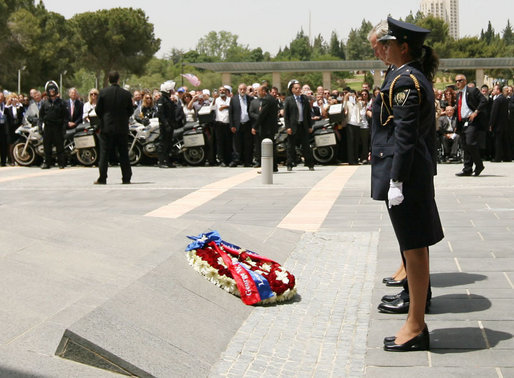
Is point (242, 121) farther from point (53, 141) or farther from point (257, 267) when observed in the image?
point (257, 267)

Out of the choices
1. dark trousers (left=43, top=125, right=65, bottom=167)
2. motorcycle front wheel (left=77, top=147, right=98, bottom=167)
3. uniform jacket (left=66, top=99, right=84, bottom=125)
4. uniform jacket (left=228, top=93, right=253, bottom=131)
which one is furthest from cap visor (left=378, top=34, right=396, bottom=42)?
uniform jacket (left=66, top=99, right=84, bottom=125)

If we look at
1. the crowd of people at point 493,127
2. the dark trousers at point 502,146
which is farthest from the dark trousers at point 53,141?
Answer: the dark trousers at point 502,146

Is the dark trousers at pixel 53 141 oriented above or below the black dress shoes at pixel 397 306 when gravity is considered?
above

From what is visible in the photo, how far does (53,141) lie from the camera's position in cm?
2038

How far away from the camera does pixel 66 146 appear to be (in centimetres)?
2130

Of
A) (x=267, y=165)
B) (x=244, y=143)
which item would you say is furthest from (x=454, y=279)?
(x=244, y=143)

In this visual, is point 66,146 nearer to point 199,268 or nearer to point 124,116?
point 124,116

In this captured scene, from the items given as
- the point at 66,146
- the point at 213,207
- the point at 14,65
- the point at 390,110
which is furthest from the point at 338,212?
the point at 14,65

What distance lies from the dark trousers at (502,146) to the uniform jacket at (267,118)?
577 cm

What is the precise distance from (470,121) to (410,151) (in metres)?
11.6

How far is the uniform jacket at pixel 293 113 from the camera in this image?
1828cm

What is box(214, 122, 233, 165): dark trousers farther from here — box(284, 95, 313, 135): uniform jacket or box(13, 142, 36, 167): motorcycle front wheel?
box(13, 142, 36, 167): motorcycle front wheel

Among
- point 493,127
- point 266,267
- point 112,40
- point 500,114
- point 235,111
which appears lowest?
point 266,267

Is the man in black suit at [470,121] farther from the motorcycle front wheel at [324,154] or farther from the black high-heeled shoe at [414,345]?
the black high-heeled shoe at [414,345]
